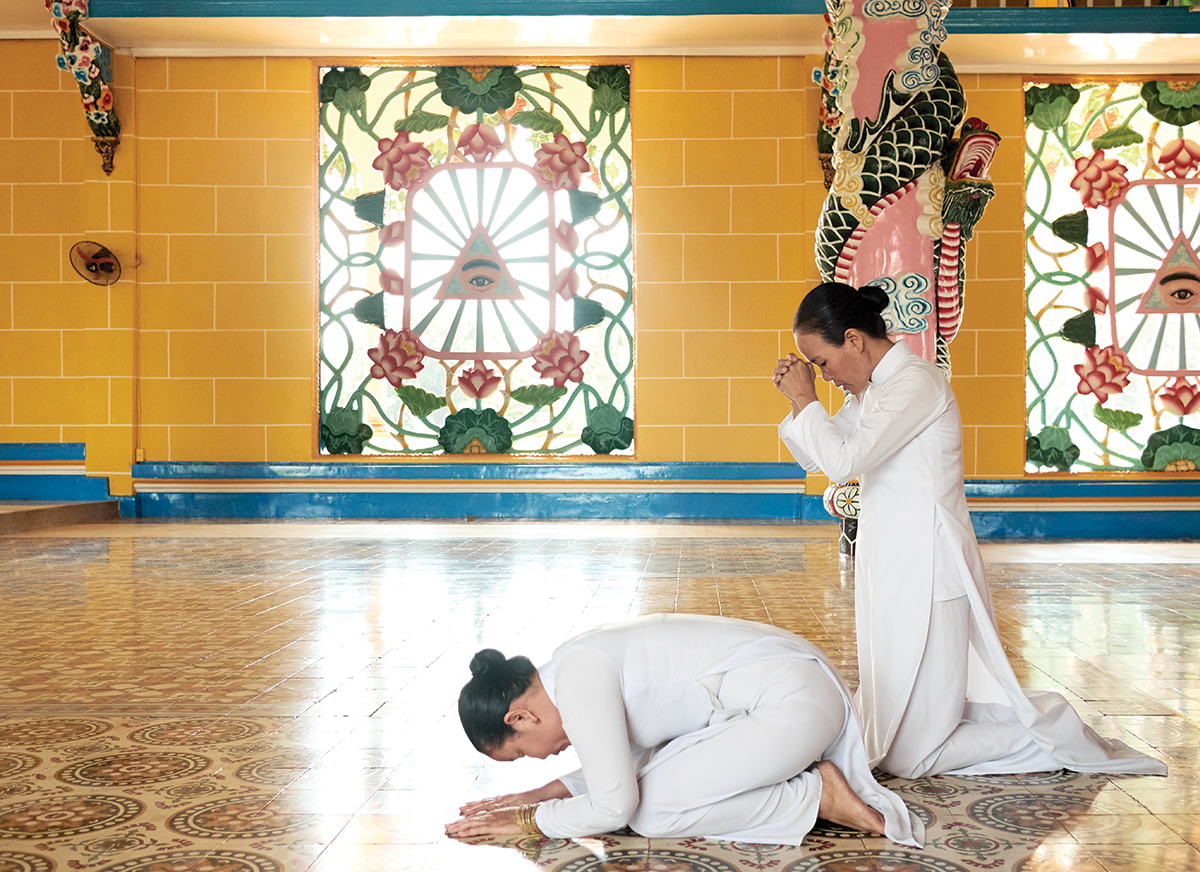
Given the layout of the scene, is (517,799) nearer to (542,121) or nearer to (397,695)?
(397,695)

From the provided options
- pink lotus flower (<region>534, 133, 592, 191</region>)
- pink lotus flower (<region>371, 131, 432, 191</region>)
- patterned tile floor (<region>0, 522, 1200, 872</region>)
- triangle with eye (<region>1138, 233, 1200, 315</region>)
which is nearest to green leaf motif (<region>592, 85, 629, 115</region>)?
pink lotus flower (<region>534, 133, 592, 191</region>)

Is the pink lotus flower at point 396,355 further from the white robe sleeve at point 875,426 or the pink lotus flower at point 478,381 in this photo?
the white robe sleeve at point 875,426

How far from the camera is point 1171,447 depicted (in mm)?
8352

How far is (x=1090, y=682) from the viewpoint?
10.8ft

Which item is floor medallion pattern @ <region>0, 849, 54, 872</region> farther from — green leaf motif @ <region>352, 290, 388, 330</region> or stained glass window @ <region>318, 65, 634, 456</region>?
green leaf motif @ <region>352, 290, 388, 330</region>

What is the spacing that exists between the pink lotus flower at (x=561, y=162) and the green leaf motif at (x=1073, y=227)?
365 cm

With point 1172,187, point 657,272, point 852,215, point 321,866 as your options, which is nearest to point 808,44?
point 657,272

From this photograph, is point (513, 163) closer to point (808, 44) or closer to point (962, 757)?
point (808, 44)

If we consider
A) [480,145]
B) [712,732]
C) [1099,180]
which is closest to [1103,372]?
[1099,180]

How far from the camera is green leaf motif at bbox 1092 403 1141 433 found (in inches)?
329

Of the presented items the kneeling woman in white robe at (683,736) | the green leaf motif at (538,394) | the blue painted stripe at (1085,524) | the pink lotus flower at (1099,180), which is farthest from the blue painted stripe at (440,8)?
the kneeling woman in white robe at (683,736)

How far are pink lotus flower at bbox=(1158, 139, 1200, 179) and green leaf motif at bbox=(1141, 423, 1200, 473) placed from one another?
1.93 meters

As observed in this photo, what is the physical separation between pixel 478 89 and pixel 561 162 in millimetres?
877

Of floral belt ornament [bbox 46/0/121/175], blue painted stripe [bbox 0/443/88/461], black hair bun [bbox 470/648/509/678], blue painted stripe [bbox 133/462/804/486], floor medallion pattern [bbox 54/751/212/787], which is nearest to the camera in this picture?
black hair bun [bbox 470/648/509/678]
